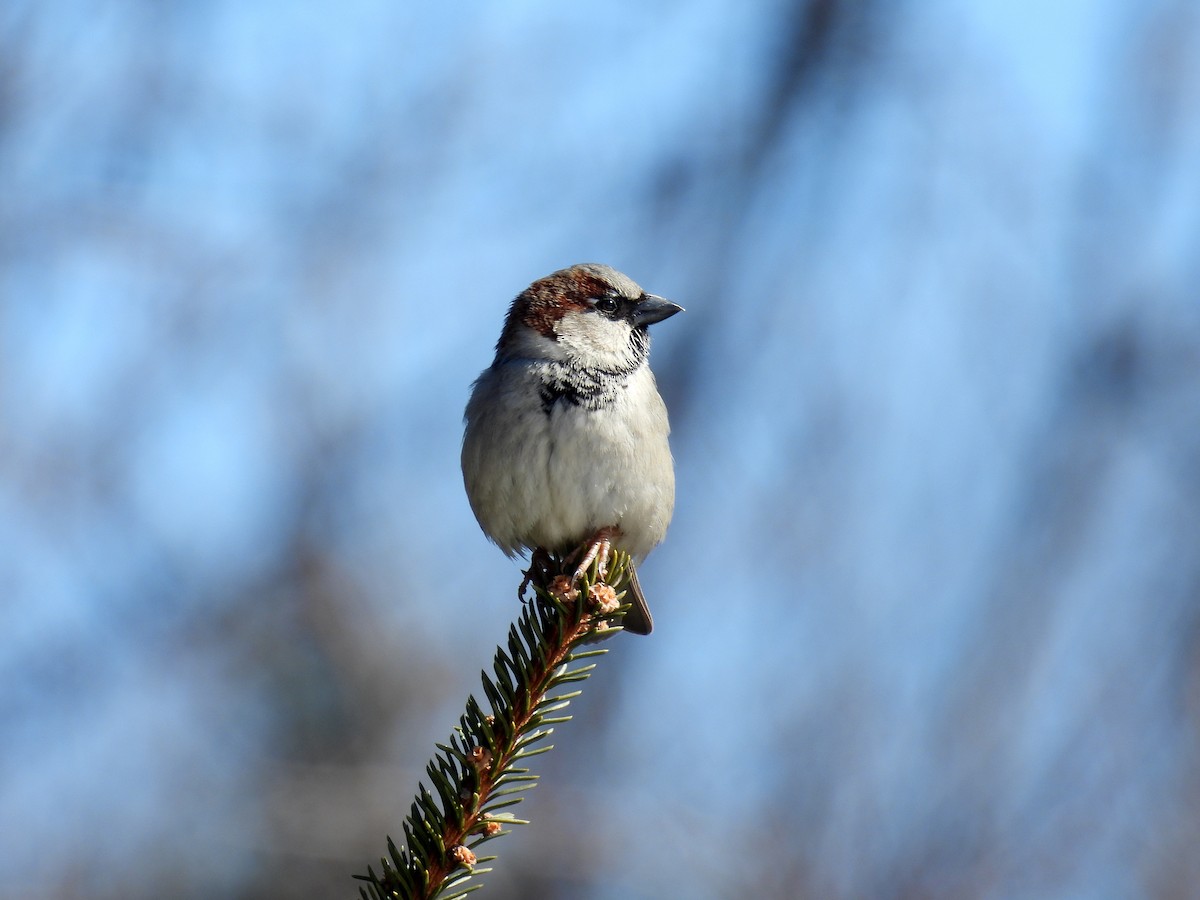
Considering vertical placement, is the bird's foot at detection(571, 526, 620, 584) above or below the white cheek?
below

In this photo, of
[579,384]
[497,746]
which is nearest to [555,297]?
[579,384]

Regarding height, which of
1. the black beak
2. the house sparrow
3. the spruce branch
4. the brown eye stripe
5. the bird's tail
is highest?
the brown eye stripe

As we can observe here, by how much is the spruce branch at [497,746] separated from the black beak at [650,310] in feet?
3.79

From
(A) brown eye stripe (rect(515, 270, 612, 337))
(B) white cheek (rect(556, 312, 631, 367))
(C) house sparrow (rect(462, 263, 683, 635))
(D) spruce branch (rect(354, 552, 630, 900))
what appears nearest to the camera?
(D) spruce branch (rect(354, 552, 630, 900))

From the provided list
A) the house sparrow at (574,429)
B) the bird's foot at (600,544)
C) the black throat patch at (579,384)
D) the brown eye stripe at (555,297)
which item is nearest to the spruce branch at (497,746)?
the bird's foot at (600,544)

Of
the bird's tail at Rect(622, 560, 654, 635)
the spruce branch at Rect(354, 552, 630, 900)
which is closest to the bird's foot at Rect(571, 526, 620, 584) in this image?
the bird's tail at Rect(622, 560, 654, 635)

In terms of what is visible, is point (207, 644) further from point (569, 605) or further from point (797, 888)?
point (569, 605)

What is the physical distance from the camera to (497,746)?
1801 millimetres

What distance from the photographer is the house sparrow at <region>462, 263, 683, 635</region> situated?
300cm

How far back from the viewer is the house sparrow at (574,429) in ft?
9.85

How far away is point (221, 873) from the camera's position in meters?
6.42

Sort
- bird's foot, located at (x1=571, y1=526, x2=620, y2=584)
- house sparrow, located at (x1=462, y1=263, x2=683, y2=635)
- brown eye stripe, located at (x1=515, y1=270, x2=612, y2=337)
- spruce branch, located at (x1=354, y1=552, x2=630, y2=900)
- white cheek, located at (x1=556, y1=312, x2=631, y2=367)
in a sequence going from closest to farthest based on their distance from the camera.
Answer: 1. spruce branch, located at (x1=354, y1=552, x2=630, y2=900)
2. bird's foot, located at (x1=571, y1=526, x2=620, y2=584)
3. house sparrow, located at (x1=462, y1=263, x2=683, y2=635)
4. white cheek, located at (x1=556, y1=312, x2=631, y2=367)
5. brown eye stripe, located at (x1=515, y1=270, x2=612, y2=337)

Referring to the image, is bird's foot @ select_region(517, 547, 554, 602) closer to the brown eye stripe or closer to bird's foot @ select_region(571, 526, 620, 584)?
bird's foot @ select_region(571, 526, 620, 584)

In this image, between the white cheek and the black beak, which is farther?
the black beak
